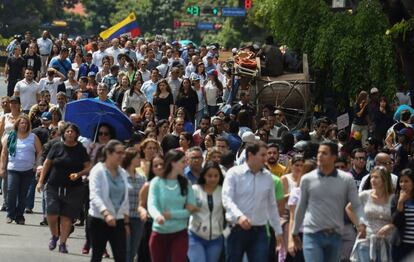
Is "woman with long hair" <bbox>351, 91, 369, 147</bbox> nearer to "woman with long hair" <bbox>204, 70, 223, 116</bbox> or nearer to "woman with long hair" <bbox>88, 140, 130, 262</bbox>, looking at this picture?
"woman with long hair" <bbox>204, 70, 223, 116</bbox>

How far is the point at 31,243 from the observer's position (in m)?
19.6

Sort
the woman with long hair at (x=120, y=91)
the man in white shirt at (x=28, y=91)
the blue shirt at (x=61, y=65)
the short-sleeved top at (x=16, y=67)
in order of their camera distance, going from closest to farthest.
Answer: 1. the woman with long hair at (x=120, y=91)
2. the man in white shirt at (x=28, y=91)
3. the blue shirt at (x=61, y=65)
4. the short-sleeved top at (x=16, y=67)

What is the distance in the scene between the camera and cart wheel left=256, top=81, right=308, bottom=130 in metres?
29.6

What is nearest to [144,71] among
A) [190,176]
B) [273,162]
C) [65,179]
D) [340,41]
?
[340,41]

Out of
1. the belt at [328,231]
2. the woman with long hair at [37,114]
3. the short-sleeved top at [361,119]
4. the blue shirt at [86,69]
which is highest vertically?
the woman with long hair at [37,114]

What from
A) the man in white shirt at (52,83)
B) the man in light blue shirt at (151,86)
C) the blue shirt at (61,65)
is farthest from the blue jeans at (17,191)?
the blue shirt at (61,65)

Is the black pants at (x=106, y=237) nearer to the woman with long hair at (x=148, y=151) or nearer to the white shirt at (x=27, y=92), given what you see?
the woman with long hair at (x=148, y=151)

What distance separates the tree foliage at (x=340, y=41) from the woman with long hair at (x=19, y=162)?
31.8 ft

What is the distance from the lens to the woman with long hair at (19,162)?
70.1 feet

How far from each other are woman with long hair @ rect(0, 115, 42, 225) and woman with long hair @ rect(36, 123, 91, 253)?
2.73m

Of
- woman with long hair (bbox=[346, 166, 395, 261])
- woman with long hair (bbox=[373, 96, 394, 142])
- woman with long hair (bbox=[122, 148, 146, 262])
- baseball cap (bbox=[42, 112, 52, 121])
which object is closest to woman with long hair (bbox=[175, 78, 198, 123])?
woman with long hair (bbox=[373, 96, 394, 142])

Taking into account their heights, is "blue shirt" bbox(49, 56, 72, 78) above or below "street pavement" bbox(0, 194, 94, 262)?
above

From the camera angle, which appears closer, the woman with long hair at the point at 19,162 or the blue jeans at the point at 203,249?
the blue jeans at the point at 203,249

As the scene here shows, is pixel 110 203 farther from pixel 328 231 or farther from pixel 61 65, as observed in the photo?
pixel 61 65
